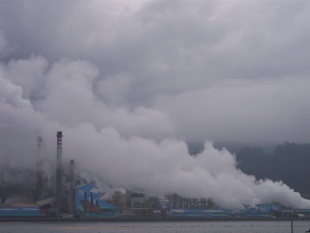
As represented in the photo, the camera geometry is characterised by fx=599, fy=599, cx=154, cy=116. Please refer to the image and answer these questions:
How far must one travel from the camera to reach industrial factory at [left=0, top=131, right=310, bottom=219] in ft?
356

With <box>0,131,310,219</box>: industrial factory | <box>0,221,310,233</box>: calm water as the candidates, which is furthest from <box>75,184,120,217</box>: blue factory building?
<box>0,221,310,233</box>: calm water

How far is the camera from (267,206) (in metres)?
126

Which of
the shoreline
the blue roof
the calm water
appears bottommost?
the calm water

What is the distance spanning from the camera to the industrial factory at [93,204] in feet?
356

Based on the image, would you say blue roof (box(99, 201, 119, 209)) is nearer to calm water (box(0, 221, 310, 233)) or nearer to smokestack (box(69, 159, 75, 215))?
smokestack (box(69, 159, 75, 215))

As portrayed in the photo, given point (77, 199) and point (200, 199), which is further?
point (200, 199)

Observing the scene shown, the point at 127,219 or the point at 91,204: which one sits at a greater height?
the point at 91,204

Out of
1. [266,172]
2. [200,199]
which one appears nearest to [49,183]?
[200,199]

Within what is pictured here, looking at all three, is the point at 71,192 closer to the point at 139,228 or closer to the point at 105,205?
the point at 105,205

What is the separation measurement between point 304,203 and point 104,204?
4515cm

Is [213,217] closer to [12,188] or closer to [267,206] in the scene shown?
[267,206]

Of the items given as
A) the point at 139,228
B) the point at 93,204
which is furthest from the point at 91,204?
the point at 139,228

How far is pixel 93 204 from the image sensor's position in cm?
11488

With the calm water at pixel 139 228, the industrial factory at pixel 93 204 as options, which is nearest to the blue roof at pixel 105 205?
the industrial factory at pixel 93 204
